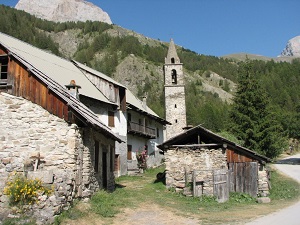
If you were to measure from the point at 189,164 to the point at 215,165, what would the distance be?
61.5 inches

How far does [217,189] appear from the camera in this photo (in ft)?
62.2

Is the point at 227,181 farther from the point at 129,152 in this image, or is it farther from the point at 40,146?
the point at 129,152

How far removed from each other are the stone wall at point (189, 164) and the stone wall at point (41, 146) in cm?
735

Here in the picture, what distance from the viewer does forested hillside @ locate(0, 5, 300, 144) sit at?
10894 centimetres

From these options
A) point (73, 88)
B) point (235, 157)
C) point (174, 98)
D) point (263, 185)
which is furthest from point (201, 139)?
point (174, 98)

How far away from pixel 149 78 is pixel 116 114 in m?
89.8

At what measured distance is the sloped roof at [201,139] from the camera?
20.1 metres

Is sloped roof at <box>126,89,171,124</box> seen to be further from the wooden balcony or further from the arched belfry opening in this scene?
the arched belfry opening

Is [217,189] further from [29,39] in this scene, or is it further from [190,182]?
[29,39]

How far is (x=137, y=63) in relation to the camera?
4825 inches

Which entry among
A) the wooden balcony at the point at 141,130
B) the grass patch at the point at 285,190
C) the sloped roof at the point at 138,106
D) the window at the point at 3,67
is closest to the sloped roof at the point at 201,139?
the grass patch at the point at 285,190

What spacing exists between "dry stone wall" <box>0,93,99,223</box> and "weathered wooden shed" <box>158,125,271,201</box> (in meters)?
7.36

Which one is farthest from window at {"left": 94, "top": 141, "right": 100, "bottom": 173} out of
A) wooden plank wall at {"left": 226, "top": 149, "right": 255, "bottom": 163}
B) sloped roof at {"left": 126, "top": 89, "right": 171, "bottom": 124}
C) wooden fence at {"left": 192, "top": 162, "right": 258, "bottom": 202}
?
sloped roof at {"left": 126, "top": 89, "right": 171, "bottom": 124}

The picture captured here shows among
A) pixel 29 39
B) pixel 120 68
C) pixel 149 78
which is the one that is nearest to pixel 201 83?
pixel 149 78
